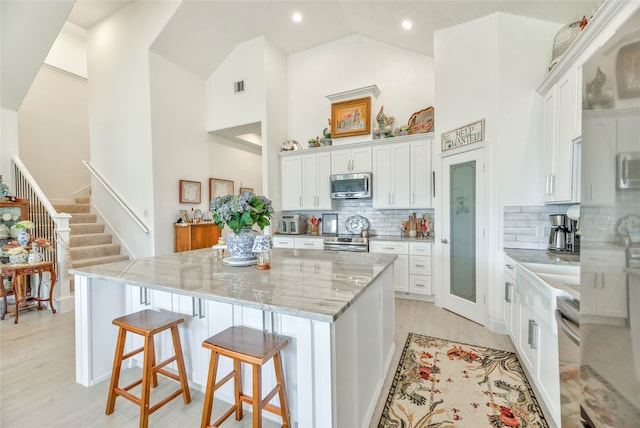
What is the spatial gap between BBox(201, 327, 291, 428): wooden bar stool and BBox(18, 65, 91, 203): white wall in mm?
6733

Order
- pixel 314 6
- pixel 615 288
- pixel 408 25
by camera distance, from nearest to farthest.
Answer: pixel 615 288 < pixel 408 25 < pixel 314 6

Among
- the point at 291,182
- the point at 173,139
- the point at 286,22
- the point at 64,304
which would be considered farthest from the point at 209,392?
the point at 286,22

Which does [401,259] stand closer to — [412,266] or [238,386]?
[412,266]

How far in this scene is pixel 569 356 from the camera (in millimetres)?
1293

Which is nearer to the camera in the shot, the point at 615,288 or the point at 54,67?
the point at 615,288

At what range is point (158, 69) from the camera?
4.79m

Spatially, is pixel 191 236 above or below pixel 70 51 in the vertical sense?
below

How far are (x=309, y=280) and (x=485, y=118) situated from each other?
9.03 feet

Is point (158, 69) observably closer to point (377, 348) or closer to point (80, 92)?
point (80, 92)

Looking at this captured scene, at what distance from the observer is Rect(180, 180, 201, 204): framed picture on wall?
5117mm

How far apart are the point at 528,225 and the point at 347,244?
2.25 m

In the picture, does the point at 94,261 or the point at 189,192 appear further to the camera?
the point at 189,192

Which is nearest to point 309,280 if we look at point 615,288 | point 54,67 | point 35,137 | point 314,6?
point 615,288

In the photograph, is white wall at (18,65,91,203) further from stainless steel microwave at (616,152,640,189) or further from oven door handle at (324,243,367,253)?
stainless steel microwave at (616,152,640,189)
